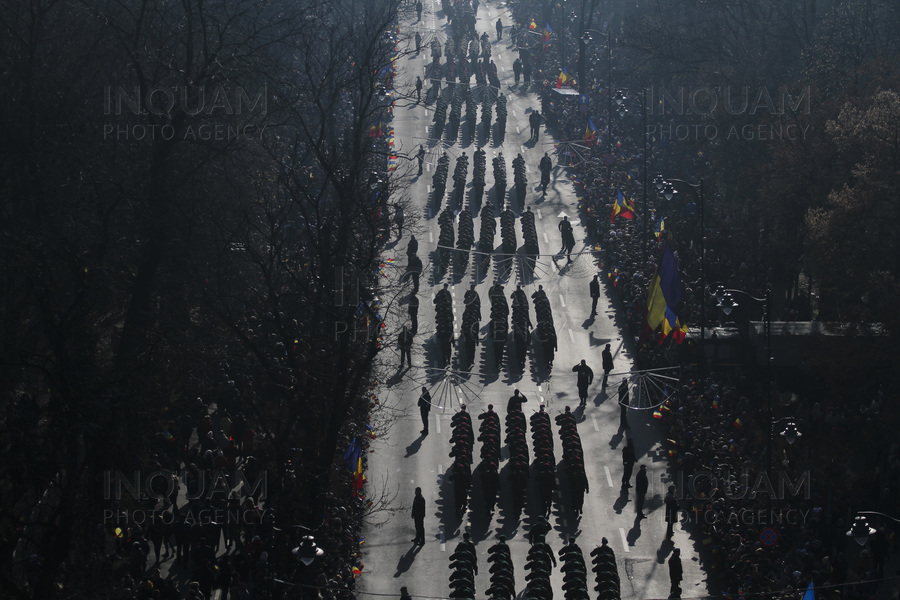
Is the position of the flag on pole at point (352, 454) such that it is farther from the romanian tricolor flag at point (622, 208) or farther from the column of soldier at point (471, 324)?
the romanian tricolor flag at point (622, 208)

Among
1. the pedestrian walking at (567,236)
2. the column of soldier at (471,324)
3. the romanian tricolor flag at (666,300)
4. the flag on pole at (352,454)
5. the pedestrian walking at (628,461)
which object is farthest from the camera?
the pedestrian walking at (567,236)

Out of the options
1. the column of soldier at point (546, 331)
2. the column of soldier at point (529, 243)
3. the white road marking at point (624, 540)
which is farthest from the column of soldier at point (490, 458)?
the column of soldier at point (529, 243)

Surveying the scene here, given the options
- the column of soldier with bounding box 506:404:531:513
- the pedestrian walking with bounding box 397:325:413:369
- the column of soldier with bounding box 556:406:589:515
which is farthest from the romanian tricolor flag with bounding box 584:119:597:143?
the column of soldier with bounding box 556:406:589:515

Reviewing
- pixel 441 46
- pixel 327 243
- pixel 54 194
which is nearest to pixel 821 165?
pixel 327 243

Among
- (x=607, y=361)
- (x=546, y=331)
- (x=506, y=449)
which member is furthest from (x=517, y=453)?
(x=546, y=331)

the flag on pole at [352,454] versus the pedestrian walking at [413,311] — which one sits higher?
the pedestrian walking at [413,311]

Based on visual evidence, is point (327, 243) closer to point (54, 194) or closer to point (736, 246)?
point (54, 194)
